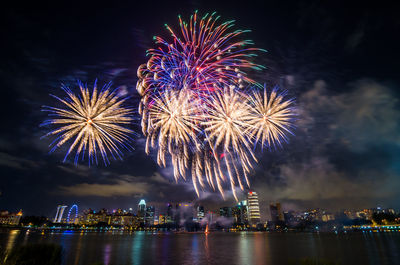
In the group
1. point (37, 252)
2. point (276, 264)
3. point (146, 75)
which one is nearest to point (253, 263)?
point (276, 264)

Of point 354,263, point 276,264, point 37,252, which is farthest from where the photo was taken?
point 354,263

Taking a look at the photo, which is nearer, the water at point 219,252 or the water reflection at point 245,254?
the water reflection at point 245,254

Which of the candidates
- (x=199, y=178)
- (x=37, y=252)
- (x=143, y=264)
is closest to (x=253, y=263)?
(x=143, y=264)

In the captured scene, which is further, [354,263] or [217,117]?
[354,263]

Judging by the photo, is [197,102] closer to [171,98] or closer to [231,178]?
[171,98]

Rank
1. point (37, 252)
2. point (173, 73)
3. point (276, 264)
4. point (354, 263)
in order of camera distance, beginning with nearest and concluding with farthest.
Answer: point (37, 252)
point (173, 73)
point (276, 264)
point (354, 263)

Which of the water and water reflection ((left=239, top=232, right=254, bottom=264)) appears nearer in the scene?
water reflection ((left=239, top=232, right=254, bottom=264))

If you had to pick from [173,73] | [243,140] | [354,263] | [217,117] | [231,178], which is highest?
[173,73]

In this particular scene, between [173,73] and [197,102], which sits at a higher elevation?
[173,73]

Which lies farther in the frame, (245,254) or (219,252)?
(219,252)
